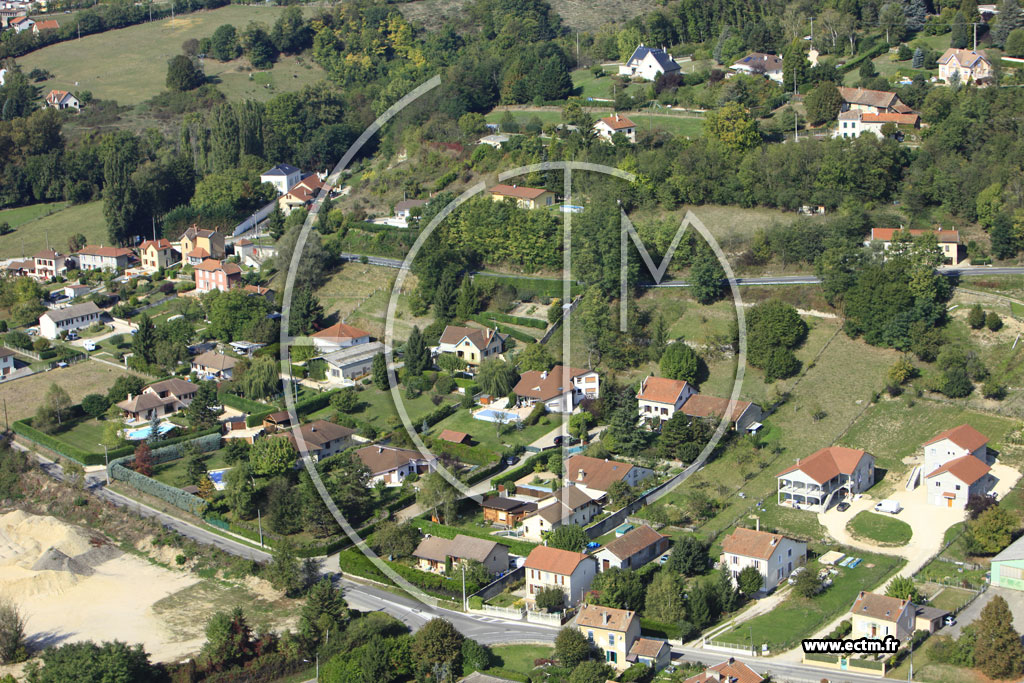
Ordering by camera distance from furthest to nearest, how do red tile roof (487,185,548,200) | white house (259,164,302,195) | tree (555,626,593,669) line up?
white house (259,164,302,195) < red tile roof (487,185,548,200) < tree (555,626,593,669)

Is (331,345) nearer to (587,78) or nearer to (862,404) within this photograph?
(862,404)

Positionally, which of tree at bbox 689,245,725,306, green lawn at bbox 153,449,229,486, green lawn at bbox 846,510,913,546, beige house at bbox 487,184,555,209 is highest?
beige house at bbox 487,184,555,209

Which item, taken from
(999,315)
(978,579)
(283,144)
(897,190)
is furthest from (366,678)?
(283,144)

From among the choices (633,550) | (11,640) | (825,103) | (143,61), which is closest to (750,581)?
(633,550)

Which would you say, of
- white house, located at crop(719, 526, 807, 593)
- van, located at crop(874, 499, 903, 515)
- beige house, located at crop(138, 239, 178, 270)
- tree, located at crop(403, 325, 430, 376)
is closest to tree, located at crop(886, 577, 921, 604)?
white house, located at crop(719, 526, 807, 593)

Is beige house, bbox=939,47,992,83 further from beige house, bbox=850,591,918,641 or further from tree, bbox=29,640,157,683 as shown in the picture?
tree, bbox=29,640,157,683
